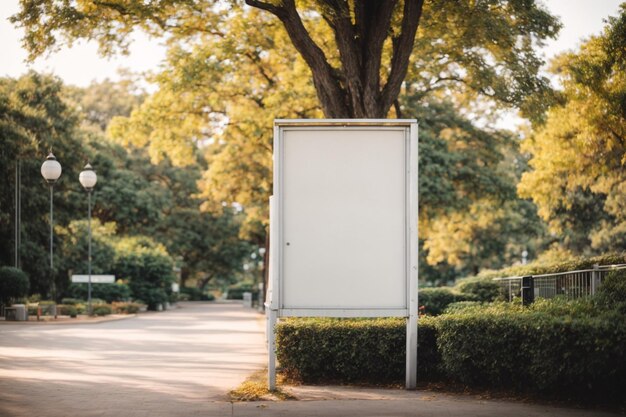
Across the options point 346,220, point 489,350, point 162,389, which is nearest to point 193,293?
point 162,389

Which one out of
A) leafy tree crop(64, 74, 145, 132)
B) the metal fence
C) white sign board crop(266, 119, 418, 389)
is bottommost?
the metal fence

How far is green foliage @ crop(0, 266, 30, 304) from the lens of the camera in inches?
1173

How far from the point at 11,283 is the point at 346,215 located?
73.5 feet

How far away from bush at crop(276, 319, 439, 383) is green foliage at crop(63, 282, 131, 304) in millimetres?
31695

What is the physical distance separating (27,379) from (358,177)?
18.6 ft

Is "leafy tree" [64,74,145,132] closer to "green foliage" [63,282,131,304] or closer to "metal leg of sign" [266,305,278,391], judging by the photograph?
"green foliage" [63,282,131,304]

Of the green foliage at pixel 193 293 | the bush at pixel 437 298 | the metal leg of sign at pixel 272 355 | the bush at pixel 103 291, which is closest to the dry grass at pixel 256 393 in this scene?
the metal leg of sign at pixel 272 355

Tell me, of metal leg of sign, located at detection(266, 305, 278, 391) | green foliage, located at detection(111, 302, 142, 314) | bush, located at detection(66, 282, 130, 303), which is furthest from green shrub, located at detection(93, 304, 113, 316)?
metal leg of sign, located at detection(266, 305, 278, 391)

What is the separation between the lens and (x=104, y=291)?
4159 cm

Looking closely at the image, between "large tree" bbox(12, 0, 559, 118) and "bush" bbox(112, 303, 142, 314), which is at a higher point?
"large tree" bbox(12, 0, 559, 118)

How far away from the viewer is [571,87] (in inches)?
1127

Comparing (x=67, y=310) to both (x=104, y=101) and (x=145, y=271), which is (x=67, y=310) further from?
(x=104, y=101)

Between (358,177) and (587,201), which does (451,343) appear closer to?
(358,177)

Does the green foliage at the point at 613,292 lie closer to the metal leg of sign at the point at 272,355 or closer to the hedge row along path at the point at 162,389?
the hedge row along path at the point at 162,389
